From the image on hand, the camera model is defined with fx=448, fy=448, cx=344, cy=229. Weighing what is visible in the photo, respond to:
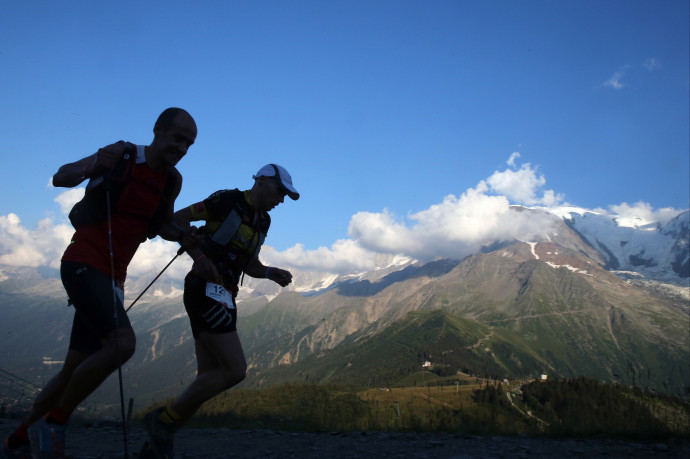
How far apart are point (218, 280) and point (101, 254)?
1269 mm

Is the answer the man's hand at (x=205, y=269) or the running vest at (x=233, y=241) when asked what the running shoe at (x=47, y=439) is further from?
the running vest at (x=233, y=241)

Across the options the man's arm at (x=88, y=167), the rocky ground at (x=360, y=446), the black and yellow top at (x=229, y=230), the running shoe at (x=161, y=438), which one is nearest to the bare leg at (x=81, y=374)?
the running shoe at (x=161, y=438)

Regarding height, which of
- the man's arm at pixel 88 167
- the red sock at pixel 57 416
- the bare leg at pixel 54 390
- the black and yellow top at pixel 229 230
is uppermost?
the man's arm at pixel 88 167

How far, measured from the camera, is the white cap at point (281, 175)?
547 centimetres

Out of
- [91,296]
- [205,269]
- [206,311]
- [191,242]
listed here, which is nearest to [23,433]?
[91,296]

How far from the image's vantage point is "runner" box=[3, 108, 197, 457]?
167 inches

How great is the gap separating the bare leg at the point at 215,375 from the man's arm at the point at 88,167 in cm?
208

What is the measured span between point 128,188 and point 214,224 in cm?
114

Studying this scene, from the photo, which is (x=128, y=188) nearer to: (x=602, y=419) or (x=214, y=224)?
(x=214, y=224)

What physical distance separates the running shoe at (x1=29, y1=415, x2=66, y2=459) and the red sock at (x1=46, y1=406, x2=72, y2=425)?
0.11 ft

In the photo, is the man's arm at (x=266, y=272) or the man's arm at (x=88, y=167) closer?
the man's arm at (x=88, y=167)

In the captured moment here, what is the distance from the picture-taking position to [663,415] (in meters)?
9.62

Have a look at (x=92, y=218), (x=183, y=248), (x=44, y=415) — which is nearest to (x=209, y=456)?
(x=44, y=415)

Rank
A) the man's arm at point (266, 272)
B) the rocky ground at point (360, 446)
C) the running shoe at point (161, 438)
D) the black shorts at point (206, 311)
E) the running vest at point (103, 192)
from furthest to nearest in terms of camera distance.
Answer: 1. the rocky ground at point (360, 446)
2. the man's arm at point (266, 272)
3. the black shorts at point (206, 311)
4. the running shoe at point (161, 438)
5. the running vest at point (103, 192)
